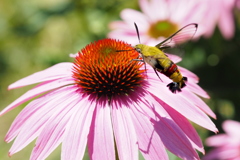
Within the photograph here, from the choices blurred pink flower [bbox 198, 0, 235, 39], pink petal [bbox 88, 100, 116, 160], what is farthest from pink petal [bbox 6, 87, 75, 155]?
blurred pink flower [bbox 198, 0, 235, 39]

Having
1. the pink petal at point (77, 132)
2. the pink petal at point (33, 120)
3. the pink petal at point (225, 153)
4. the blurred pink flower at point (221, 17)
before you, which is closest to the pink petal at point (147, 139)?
the pink petal at point (77, 132)

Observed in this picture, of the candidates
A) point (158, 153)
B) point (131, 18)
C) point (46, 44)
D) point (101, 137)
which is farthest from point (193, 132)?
point (46, 44)

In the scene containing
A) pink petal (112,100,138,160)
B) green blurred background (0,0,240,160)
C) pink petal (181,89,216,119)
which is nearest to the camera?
pink petal (112,100,138,160)

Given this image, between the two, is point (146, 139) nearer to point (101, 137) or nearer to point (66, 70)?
point (101, 137)

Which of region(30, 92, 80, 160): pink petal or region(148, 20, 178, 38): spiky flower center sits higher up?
region(148, 20, 178, 38): spiky flower center

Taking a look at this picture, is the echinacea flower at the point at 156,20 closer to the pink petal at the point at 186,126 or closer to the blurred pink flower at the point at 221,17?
the blurred pink flower at the point at 221,17

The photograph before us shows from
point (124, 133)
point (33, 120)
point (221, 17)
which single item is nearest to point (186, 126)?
point (124, 133)

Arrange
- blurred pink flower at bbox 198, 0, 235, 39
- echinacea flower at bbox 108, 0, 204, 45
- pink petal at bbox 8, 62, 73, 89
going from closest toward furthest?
pink petal at bbox 8, 62, 73, 89
blurred pink flower at bbox 198, 0, 235, 39
echinacea flower at bbox 108, 0, 204, 45

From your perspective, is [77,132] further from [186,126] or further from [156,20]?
[156,20]

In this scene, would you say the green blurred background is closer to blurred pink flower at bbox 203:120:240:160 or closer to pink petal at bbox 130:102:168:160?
blurred pink flower at bbox 203:120:240:160
